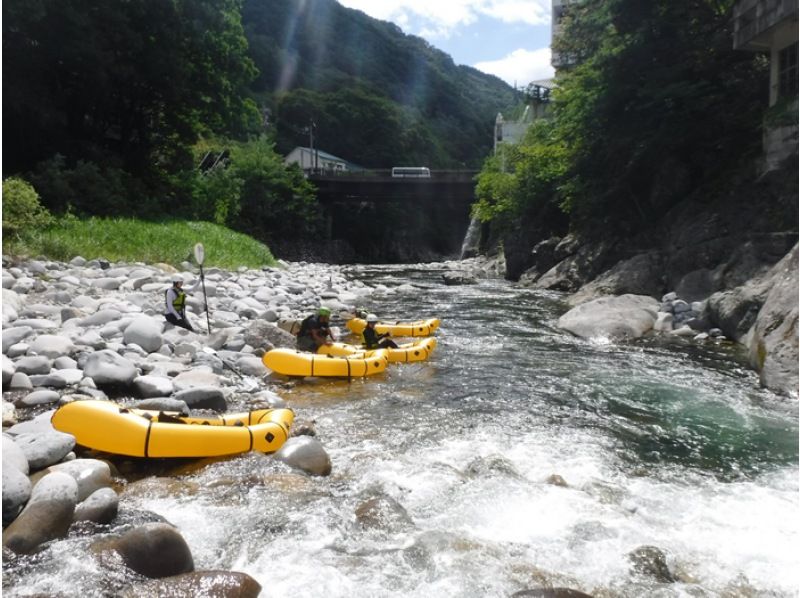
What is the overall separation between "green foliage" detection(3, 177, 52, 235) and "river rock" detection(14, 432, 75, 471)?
9.57m

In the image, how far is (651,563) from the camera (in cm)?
408

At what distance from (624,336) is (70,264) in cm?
1159

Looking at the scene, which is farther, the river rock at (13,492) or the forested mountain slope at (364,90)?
the forested mountain slope at (364,90)

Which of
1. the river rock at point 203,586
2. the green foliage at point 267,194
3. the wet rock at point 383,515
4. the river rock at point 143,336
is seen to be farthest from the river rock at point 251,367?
the green foliage at point 267,194

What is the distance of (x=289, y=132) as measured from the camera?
7150 centimetres

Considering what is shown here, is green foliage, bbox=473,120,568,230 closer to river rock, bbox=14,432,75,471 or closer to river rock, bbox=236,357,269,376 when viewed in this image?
river rock, bbox=236,357,269,376

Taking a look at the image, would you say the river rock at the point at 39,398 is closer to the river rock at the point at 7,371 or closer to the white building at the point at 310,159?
the river rock at the point at 7,371

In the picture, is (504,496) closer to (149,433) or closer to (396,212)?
(149,433)

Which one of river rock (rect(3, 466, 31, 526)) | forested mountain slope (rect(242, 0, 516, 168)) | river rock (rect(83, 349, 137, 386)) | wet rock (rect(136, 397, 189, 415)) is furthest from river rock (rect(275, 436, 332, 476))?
forested mountain slope (rect(242, 0, 516, 168))

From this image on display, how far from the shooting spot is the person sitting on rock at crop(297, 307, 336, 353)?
9.70m

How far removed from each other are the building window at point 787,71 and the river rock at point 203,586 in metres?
17.8

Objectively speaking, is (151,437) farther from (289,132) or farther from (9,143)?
(289,132)

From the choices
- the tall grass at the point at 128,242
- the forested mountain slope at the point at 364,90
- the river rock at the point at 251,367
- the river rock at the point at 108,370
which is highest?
the forested mountain slope at the point at 364,90

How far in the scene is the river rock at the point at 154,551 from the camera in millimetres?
3539
